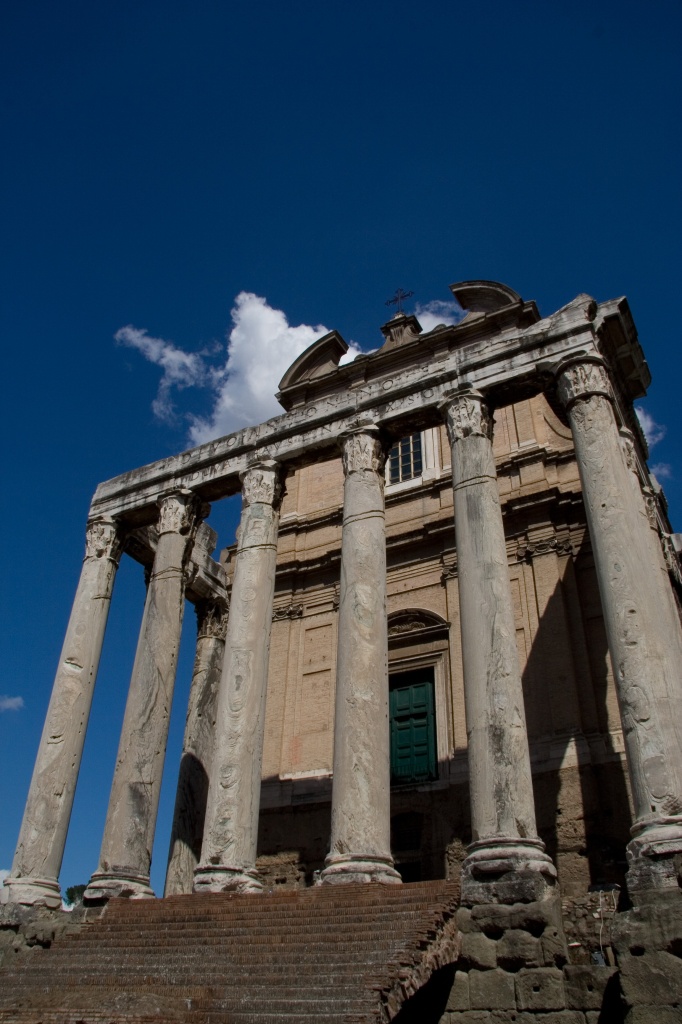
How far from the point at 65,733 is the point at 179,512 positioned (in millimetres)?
4968

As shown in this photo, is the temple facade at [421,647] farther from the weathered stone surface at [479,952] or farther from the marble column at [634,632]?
the weathered stone surface at [479,952]

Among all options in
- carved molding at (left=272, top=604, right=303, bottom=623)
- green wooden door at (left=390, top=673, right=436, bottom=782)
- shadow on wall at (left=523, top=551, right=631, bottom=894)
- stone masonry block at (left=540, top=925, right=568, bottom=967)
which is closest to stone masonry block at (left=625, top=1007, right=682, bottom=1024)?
stone masonry block at (left=540, top=925, right=568, bottom=967)

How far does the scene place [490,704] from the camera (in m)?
11.6

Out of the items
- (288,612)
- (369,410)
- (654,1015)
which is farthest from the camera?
(288,612)

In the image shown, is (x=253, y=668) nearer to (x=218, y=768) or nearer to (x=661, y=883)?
(x=218, y=768)

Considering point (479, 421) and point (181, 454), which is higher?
point (181, 454)

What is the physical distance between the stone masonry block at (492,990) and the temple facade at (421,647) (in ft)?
2.54

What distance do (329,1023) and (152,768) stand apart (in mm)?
7871

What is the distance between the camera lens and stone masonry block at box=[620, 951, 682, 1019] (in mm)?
8203

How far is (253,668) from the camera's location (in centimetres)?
1443

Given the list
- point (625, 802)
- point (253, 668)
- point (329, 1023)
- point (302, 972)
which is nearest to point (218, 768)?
point (253, 668)

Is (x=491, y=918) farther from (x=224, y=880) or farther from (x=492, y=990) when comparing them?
(x=224, y=880)

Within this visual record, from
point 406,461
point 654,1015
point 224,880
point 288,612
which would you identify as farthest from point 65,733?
point 406,461

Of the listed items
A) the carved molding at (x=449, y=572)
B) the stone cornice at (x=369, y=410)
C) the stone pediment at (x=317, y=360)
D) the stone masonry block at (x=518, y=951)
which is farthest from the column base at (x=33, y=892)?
the stone pediment at (x=317, y=360)
